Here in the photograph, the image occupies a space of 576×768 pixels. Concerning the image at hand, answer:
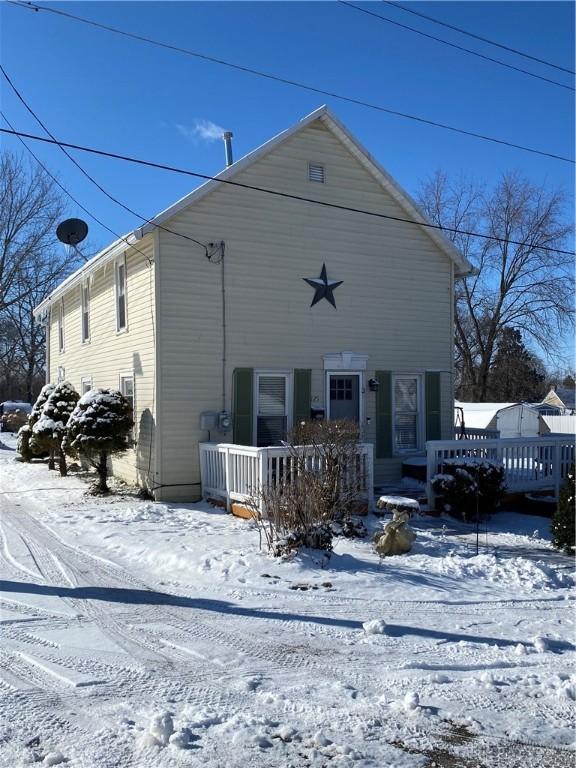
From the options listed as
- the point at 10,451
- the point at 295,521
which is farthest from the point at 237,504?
the point at 10,451

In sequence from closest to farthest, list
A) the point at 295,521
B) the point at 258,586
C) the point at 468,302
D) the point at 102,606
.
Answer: the point at 102,606 → the point at 258,586 → the point at 295,521 → the point at 468,302

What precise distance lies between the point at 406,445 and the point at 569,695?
10977mm

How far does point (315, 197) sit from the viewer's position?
15.0 meters

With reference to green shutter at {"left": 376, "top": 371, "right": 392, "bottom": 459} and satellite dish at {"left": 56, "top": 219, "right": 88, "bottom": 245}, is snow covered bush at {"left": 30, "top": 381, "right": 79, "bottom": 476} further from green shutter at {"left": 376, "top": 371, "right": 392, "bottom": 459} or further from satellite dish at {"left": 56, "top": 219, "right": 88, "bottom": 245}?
green shutter at {"left": 376, "top": 371, "right": 392, "bottom": 459}

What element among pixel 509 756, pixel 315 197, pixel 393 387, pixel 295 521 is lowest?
pixel 509 756

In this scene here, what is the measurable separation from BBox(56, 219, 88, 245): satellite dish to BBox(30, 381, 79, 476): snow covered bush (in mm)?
3940

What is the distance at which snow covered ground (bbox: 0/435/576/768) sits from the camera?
4.09 m

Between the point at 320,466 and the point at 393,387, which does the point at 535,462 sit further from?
the point at 320,466

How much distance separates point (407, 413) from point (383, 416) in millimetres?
766

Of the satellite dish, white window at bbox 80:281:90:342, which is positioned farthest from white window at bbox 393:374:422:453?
white window at bbox 80:281:90:342

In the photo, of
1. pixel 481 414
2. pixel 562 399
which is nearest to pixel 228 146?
pixel 481 414

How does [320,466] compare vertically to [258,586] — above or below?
above

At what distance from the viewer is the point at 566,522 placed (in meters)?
8.97

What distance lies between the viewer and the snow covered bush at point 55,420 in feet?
54.9
